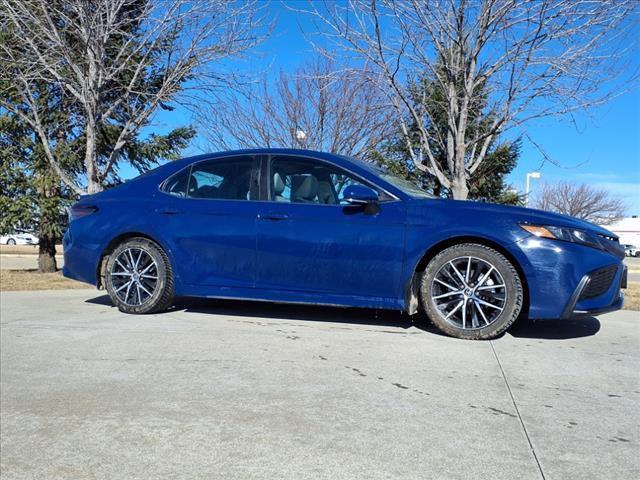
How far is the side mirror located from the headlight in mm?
1166

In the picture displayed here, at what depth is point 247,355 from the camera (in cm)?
344

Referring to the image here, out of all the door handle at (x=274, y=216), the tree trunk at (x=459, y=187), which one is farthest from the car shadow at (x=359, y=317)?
the tree trunk at (x=459, y=187)

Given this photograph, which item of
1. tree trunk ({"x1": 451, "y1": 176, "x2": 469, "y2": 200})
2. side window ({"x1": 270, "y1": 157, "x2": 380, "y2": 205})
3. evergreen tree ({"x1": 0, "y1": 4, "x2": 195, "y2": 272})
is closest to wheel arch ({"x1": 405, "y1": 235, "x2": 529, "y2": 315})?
side window ({"x1": 270, "y1": 157, "x2": 380, "y2": 205})

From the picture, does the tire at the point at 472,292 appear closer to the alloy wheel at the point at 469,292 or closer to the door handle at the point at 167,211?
the alloy wheel at the point at 469,292

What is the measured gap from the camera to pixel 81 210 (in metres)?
5.05

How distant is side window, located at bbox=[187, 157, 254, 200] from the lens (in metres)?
4.70

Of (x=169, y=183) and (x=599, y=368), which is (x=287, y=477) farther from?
(x=169, y=183)

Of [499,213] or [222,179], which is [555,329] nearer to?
[499,213]

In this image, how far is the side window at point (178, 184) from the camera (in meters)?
4.86

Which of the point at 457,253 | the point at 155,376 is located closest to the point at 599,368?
the point at 457,253

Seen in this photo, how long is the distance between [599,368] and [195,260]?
317cm

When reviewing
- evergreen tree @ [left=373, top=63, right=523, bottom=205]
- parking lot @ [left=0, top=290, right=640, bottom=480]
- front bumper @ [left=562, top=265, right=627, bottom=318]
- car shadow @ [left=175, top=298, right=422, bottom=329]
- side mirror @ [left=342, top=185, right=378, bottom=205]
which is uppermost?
evergreen tree @ [left=373, top=63, right=523, bottom=205]

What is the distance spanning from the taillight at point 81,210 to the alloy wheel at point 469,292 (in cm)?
324

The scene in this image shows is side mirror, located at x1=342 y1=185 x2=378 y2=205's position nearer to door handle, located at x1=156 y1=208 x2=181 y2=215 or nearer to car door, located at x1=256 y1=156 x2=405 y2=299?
car door, located at x1=256 y1=156 x2=405 y2=299
